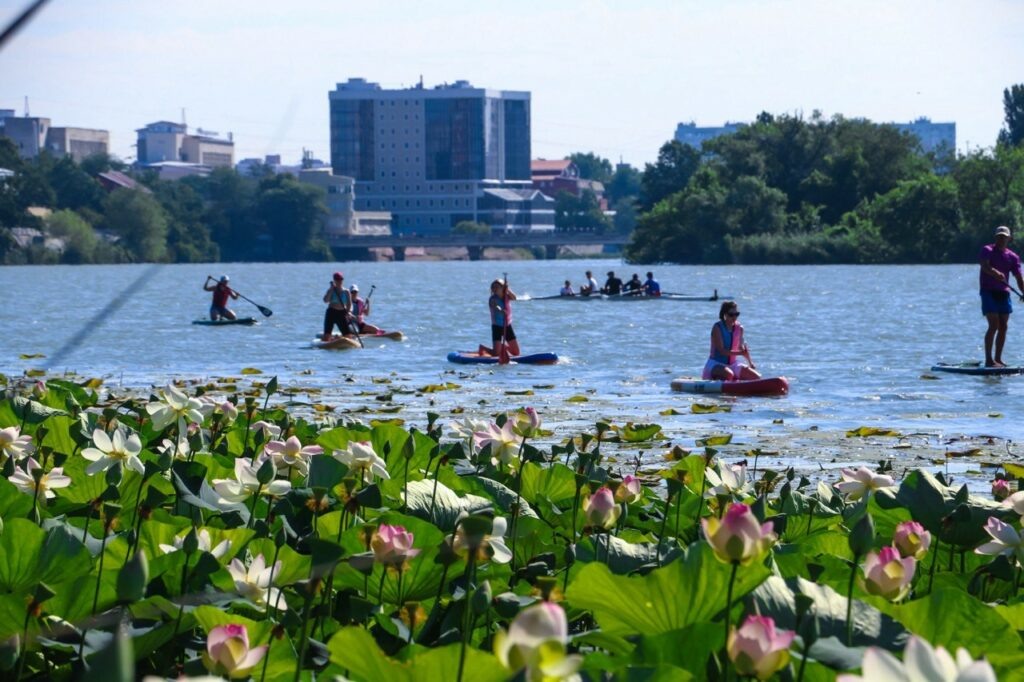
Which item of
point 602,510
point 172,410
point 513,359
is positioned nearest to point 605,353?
point 513,359

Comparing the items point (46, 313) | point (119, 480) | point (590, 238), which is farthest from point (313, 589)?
point (590, 238)

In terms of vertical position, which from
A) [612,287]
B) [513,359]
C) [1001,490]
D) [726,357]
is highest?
[1001,490]

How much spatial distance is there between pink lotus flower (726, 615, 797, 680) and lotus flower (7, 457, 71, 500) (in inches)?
94.1

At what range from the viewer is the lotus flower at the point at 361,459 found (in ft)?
14.0

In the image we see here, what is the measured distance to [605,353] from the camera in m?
27.7

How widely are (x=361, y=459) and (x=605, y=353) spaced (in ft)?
77.0

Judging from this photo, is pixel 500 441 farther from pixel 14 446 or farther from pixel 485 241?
pixel 485 241

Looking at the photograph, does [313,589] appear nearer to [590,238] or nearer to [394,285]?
[394,285]

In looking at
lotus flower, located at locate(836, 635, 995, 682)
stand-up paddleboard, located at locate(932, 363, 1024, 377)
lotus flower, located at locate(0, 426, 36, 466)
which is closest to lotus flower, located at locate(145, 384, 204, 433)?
lotus flower, located at locate(0, 426, 36, 466)

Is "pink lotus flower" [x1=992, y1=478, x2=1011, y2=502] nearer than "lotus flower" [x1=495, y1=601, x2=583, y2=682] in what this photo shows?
No

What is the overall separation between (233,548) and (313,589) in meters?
1.38

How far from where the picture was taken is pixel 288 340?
32.0 m

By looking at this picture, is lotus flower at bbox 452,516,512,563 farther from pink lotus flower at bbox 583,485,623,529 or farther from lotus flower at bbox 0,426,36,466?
lotus flower at bbox 0,426,36,466

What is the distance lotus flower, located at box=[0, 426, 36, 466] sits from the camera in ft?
15.6
